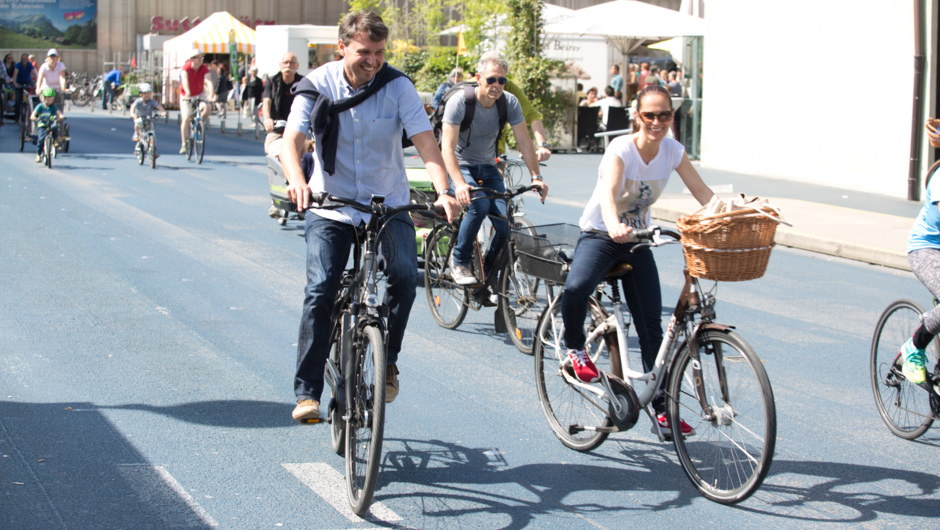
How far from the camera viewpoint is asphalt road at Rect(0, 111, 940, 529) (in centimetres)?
426

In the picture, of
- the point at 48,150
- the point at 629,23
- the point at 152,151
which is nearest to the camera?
the point at 48,150

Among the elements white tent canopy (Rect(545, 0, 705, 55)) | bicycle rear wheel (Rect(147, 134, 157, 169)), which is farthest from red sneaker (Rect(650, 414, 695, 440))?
white tent canopy (Rect(545, 0, 705, 55))

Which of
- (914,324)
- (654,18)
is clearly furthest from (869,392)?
(654,18)

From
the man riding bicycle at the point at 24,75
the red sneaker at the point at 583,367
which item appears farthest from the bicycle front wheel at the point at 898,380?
the man riding bicycle at the point at 24,75

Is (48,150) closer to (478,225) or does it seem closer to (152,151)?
(152,151)

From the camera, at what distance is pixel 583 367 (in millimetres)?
4898

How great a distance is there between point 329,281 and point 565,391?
1.50 metres

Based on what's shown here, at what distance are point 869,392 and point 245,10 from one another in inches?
2459

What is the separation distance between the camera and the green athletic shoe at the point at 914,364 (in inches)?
198

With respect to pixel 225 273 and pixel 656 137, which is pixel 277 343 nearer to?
pixel 225 273

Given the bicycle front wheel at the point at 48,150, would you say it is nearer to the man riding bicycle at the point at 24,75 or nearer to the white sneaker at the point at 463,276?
the man riding bicycle at the point at 24,75

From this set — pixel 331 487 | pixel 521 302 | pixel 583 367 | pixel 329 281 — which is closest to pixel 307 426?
pixel 331 487

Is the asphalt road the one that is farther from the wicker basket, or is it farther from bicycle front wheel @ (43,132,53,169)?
bicycle front wheel @ (43,132,53,169)

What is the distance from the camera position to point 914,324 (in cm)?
531
